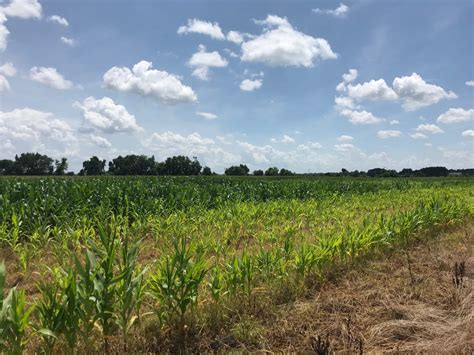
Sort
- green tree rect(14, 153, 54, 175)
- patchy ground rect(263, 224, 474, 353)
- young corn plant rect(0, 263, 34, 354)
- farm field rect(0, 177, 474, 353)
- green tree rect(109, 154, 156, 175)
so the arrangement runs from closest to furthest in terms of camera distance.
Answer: young corn plant rect(0, 263, 34, 354)
farm field rect(0, 177, 474, 353)
patchy ground rect(263, 224, 474, 353)
green tree rect(14, 153, 54, 175)
green tree rect(109, 154, 156, 175)

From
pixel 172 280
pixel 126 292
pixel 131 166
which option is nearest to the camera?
pixel 126 292

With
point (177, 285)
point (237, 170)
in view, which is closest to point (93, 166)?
point (237, 170)

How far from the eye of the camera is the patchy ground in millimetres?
3154

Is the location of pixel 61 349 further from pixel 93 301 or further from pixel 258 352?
pixel 258 352

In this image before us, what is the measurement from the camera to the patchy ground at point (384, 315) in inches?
124

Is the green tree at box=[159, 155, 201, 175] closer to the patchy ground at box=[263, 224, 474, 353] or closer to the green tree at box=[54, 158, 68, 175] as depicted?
the green tree at box=[54, 158, 68, 175]

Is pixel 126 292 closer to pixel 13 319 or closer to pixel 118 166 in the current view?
pixel 13 319

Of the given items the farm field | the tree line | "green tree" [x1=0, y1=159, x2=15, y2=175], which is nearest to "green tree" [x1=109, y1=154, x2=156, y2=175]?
the tree line

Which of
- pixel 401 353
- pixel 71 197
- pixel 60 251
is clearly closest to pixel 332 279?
pixel 401 353

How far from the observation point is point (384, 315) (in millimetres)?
3818

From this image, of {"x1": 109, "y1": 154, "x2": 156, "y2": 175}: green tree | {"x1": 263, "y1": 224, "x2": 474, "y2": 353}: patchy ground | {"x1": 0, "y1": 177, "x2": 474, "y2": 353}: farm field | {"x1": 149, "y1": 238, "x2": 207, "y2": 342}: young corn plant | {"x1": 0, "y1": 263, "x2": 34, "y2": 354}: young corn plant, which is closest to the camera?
{"x1": 0, "y1": 263, "x2": 34, "y2": 354}: young corn plant

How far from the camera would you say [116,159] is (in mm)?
81375

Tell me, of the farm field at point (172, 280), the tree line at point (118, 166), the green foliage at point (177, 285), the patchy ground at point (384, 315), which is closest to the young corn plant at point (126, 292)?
the farm field at point (172, 280)

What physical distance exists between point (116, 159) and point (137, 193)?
73.6 m
